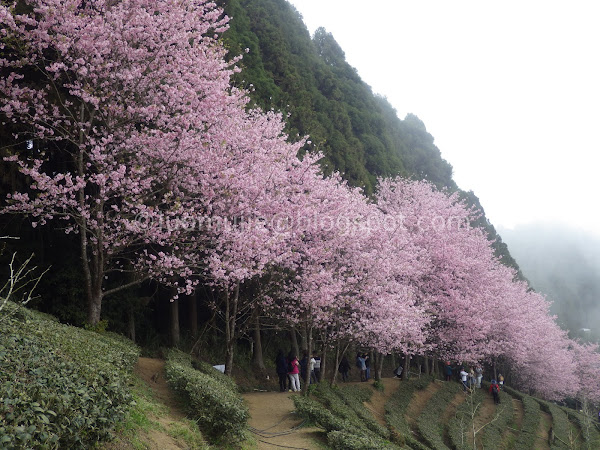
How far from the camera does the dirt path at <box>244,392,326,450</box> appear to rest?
443 inches

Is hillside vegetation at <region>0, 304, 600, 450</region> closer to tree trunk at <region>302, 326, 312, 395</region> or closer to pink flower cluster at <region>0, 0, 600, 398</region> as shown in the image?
tree trunk at <region>302, 326, 312, 395</region>

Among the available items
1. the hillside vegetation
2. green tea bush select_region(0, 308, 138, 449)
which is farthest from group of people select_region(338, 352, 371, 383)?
green tea bush select_region(0, 308, 138, 449)

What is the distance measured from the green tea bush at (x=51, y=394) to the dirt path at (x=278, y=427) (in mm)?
5086

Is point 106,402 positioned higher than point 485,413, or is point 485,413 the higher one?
point 106,402

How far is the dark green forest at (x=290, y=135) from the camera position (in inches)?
570

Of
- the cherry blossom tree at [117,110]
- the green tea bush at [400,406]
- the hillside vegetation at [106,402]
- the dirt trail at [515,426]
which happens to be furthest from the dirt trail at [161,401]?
the dirt trail at [515,426]

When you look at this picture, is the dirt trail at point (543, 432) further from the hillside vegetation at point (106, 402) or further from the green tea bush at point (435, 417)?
the green tea bush at point (435, 417)

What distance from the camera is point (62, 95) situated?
1366 centimetres

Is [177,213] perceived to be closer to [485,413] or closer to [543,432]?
[485,413]

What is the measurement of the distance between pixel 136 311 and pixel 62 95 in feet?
27.2

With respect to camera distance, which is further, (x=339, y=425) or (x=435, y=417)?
(x=435, y=417)

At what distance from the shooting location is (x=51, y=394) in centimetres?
465

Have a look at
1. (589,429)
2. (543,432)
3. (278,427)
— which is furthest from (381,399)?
(589,429)

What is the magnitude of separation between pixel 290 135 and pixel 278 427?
18711 millimetres
